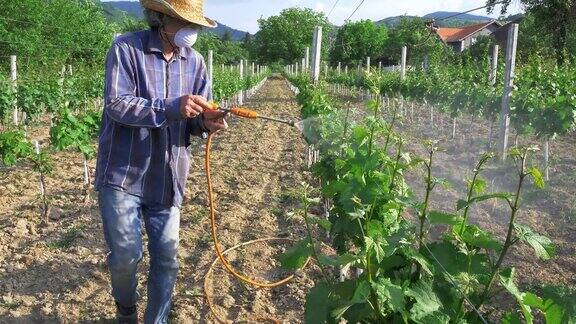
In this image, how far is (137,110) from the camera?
2924mm

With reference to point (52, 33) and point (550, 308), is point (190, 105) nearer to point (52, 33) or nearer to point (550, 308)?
point (550, 308)

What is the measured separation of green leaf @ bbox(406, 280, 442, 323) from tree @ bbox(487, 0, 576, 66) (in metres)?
26.9

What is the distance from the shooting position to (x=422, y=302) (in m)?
1.99

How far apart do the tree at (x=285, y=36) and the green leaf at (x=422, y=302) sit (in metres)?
80.8

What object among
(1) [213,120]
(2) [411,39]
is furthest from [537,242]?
(2) [411,39]

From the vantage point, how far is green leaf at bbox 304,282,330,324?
2307 millimetres

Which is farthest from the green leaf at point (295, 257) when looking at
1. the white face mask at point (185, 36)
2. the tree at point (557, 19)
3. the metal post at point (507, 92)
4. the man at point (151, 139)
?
the tree at point (557, 19)

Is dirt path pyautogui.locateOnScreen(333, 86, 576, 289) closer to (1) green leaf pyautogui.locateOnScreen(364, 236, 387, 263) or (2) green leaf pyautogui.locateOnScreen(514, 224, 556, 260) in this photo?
(2) green leaf pyautogui.locateOnScreen(514, 224, 556, 260)

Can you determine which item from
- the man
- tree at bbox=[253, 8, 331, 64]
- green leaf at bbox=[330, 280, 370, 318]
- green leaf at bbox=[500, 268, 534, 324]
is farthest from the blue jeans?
tree at bbox=[253, 8, 331, 64]

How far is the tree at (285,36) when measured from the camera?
84875mm

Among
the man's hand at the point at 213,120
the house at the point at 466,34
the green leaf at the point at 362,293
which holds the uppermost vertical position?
the house at the point at 466,34

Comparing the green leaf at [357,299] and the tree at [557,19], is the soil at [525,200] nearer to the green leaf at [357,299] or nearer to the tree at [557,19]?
the green leaf at [357,299]

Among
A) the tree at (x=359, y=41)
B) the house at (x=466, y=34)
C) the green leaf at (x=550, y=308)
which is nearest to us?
the green leaf at (x=550, y=308)

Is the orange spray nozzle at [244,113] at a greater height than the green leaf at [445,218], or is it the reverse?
the orange spray nozzle at [244,113]
